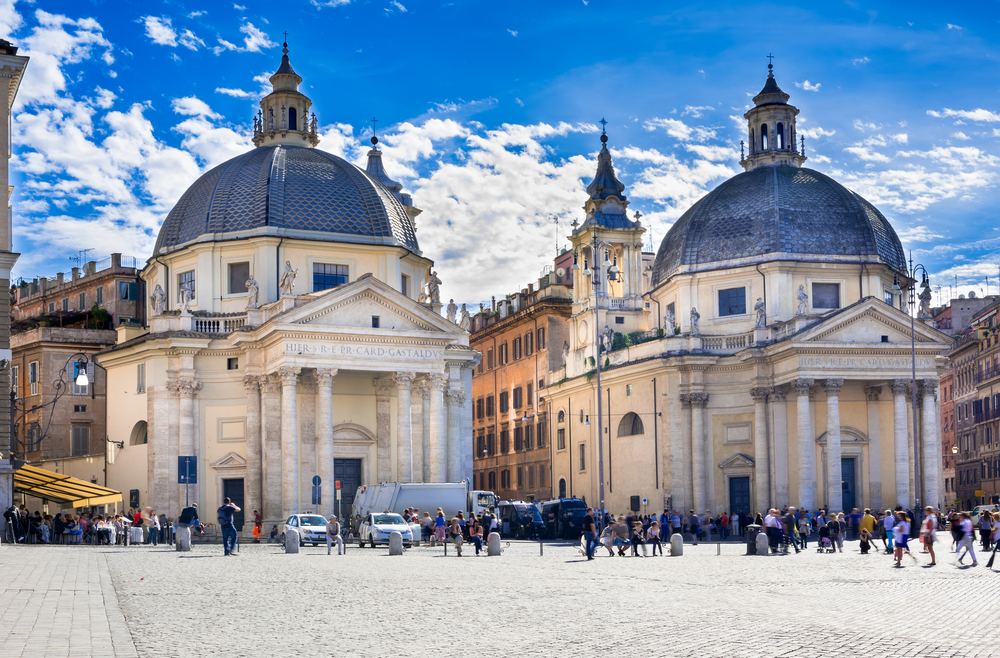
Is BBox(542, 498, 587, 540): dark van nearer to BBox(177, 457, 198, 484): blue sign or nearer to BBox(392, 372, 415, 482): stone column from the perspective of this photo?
BBox(392, 372, 415, 482): stone column

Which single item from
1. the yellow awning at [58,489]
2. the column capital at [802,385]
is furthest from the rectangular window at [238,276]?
the column capital at [802,385]

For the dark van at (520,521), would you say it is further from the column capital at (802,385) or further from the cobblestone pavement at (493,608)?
the cobblestone pavement at (493,608)


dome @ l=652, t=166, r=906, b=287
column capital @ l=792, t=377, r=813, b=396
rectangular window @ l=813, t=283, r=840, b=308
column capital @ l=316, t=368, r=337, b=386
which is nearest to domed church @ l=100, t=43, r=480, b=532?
column capital @ l=316, t=368, r=337, b=386

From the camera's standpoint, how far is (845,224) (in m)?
64.2

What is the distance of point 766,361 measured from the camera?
60719 millimetres

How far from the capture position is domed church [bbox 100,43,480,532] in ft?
169

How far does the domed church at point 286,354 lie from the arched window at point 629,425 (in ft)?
36.9

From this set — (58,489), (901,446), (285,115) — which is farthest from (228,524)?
(901,446)

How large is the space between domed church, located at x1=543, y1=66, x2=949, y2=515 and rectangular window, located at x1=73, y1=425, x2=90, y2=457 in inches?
1038

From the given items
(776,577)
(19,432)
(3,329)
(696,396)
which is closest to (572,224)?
(696,396)

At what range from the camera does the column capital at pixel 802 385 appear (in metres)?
57.7

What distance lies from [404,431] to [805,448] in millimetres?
A: 19371

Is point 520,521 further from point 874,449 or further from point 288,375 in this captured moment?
point 874,449

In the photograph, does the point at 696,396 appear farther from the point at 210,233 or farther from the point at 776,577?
the point at 776,577
